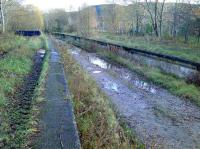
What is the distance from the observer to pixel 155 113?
10023mm

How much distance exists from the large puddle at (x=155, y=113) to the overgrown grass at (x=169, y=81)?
0.34 metres

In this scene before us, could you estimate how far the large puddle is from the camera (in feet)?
26.0

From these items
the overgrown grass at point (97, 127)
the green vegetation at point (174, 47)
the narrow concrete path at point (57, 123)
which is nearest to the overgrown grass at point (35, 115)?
the narrow concrete path at point (57, 123)

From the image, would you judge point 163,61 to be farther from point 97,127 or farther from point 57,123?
point 57,123

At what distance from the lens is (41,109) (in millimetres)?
6930

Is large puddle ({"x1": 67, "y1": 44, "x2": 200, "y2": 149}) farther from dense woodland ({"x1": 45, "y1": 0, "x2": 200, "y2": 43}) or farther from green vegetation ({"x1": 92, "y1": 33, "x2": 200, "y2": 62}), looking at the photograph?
dense woodland ({"x1": 45, "y1": 0, "x2": 200, "y2": 43})

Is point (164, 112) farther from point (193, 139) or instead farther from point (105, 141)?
point (105, 141)

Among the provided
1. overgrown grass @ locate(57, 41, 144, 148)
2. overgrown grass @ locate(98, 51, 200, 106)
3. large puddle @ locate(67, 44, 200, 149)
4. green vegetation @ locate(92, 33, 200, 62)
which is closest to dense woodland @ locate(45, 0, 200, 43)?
green vegetation @ locate(92, 33, 200, 62)

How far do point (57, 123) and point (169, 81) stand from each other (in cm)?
907

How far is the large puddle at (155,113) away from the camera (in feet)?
26.0

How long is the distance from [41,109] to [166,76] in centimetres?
949

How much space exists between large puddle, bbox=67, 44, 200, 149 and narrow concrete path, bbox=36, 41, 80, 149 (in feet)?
6.99

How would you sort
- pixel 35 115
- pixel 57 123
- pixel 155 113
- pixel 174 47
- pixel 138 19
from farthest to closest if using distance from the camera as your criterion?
pixel 138 19, pixel 174 47, pixel 155 113, pixel 35 115, pixel 57 123

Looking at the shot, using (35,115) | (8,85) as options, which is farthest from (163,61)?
(35,115)
